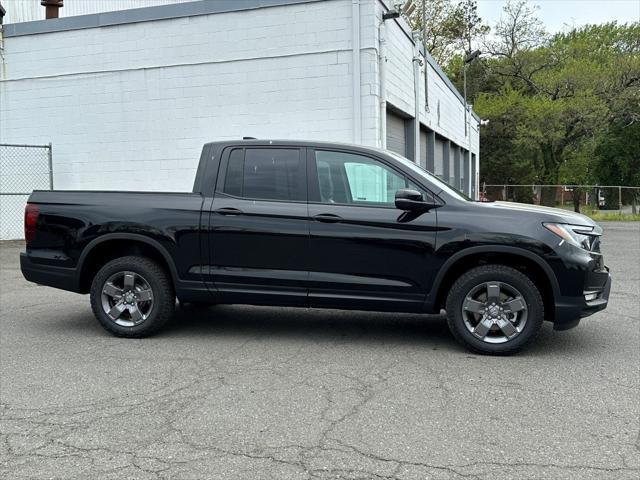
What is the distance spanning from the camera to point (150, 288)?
19.3 feet

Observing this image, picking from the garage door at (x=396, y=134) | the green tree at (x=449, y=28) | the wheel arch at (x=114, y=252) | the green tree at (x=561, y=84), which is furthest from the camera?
the green tree at (x=449, y=28)

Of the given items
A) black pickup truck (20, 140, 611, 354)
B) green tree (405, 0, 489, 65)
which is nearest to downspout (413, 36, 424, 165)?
black pickup truck (20, 140, 611, 354)

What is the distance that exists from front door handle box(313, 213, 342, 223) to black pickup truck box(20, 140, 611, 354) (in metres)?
0.01

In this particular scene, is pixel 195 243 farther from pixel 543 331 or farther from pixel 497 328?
pixel 543 331

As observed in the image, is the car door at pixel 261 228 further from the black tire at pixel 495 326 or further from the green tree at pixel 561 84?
the green tree at pixel 561 84

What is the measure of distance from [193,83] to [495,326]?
980 centimetres

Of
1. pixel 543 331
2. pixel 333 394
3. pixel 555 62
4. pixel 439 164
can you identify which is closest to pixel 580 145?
pixel 555 62

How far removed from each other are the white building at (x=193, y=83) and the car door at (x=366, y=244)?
20.5ft

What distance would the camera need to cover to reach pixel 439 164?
2083 cm

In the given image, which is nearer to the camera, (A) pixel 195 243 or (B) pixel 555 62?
(A) pixel 195 243

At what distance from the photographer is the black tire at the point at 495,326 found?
17.0ft

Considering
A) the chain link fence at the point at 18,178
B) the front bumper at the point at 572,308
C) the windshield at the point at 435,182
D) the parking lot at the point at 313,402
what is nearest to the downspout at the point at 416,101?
the chain link fence at the point at 18,178

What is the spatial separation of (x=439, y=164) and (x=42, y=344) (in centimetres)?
1690

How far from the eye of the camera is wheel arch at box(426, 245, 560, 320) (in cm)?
518
